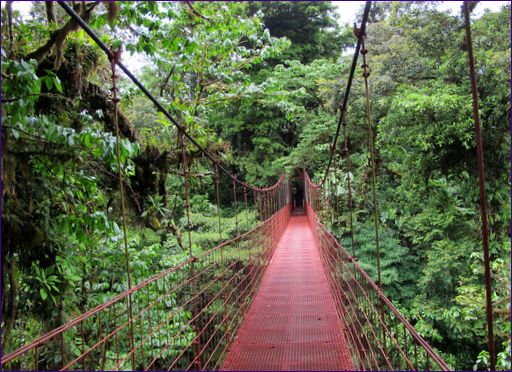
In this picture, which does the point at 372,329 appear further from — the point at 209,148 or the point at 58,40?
the point at 209,148

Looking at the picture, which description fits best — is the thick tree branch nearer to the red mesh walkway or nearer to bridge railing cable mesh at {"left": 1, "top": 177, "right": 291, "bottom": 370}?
bridge railing cable mesh at {"left": 1, "top": 177, "right": 291, "bottom": 370}

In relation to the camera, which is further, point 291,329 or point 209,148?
point 209,148

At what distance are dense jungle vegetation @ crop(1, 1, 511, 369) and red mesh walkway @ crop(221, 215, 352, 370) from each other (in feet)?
2.29

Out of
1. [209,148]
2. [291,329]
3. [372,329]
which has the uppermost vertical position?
[209,148]

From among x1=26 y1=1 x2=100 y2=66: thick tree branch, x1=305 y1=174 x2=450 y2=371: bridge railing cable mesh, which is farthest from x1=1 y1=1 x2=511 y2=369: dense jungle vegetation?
x1=305 y1=174 x2=450 y2=371: bridge railing cable mesh

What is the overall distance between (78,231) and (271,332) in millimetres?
1287

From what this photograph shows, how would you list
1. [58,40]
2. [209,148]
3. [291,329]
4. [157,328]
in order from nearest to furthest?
[157,328]
[58,40]
[291,329]
[209,148]

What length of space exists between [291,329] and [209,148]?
5.11 ft

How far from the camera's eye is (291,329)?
2.27 metres

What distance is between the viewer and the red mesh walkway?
1768 mm

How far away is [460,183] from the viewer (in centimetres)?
446

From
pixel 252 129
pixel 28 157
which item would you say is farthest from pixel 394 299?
pixel 28 157

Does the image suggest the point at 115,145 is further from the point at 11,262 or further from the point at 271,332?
the point at 271,332

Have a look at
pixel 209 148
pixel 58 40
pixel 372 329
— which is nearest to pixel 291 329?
pixel 372 329
